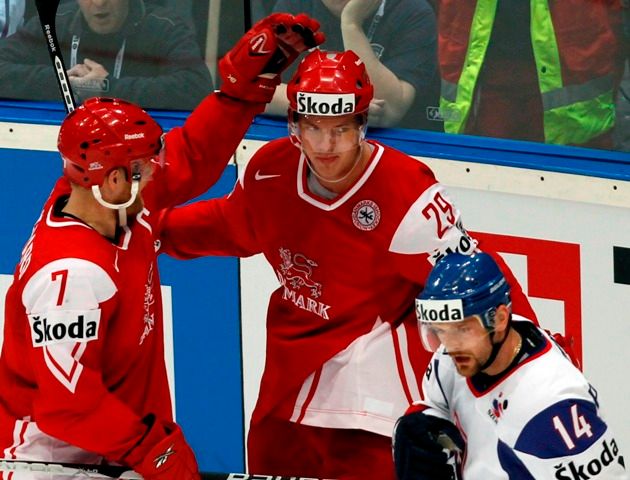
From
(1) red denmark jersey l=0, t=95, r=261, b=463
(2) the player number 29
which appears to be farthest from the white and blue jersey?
(1) red denmark jersey l=0, t=95, r=261, b=463

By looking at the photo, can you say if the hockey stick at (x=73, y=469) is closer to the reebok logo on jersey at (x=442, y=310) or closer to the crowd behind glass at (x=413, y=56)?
the reebok logo on jersey at (x=442, y=310)

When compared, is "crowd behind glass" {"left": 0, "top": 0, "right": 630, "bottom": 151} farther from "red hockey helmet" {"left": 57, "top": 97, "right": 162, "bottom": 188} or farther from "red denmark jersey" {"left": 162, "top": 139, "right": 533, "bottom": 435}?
"red hockey helmet" {"left": 57, "top": 97, "right": 162, "bottom": 188}

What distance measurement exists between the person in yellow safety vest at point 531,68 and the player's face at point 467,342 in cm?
147

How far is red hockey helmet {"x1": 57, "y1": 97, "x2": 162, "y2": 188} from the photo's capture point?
3.36 metres

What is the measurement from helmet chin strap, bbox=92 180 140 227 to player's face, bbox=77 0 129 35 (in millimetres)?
1491

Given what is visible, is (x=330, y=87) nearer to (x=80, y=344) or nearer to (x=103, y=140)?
(x=103, y=140)

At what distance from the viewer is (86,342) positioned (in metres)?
3.30

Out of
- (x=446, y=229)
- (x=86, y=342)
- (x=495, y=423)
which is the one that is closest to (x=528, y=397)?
(x=495, y=423)

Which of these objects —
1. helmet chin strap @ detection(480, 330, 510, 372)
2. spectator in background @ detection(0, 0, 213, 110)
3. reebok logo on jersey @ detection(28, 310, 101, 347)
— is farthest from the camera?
spectator in background @ detection(0, 0, 213, 110)

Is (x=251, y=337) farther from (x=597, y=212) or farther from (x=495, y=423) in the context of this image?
(x=495, y=423)

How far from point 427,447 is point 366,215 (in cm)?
68

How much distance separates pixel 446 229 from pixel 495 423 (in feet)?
2.19

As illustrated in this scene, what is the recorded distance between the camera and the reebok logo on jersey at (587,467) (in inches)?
113

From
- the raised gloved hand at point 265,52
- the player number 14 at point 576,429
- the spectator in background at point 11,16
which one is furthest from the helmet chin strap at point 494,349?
the spectator in background at point 11,16
